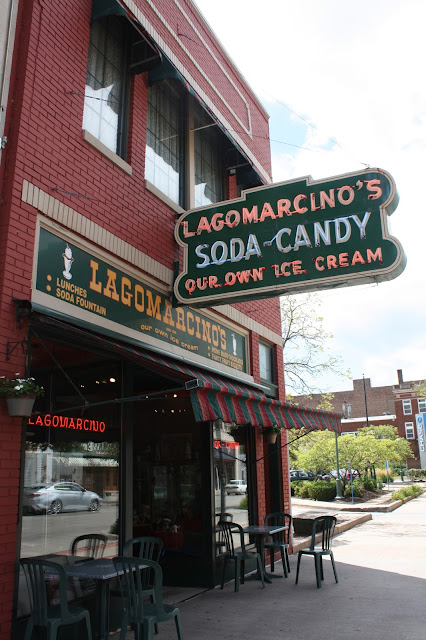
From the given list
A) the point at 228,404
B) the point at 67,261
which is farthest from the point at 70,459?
the point at 67,261

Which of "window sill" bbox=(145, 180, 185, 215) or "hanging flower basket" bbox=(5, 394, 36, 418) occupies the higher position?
"window sill" bbox=(145, 180, 185, 215)

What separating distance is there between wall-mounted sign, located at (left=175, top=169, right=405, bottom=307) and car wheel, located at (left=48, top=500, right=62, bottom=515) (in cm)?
294

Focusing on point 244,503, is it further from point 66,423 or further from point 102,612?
point 66,423

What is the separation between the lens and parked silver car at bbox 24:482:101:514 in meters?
4.99

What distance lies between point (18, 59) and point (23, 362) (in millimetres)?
3191

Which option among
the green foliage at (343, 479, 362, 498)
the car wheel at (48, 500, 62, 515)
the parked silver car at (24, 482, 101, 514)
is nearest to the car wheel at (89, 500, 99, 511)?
the parked silver car at (24, 482, 101, 514)

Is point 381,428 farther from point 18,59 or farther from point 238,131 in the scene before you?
point 18,59

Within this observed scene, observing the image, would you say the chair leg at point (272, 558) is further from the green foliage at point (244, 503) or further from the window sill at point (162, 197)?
the window sill at point (162, 197)

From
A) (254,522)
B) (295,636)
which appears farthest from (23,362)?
(254,522)

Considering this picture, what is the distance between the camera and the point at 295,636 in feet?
18.8

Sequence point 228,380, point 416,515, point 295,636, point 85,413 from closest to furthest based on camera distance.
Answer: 1. point 295,636
2. point 85,413
3. point 228,380
4. point 416,515

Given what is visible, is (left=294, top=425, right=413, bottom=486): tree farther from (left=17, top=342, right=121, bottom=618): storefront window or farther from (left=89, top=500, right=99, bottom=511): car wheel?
(left=89, top=500, right=99, bottom=511): car wheel

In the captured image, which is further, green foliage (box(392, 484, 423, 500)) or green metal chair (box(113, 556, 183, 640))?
green foliage (box(392, 484, 423, 500))

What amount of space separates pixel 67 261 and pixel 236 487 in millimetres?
5441
